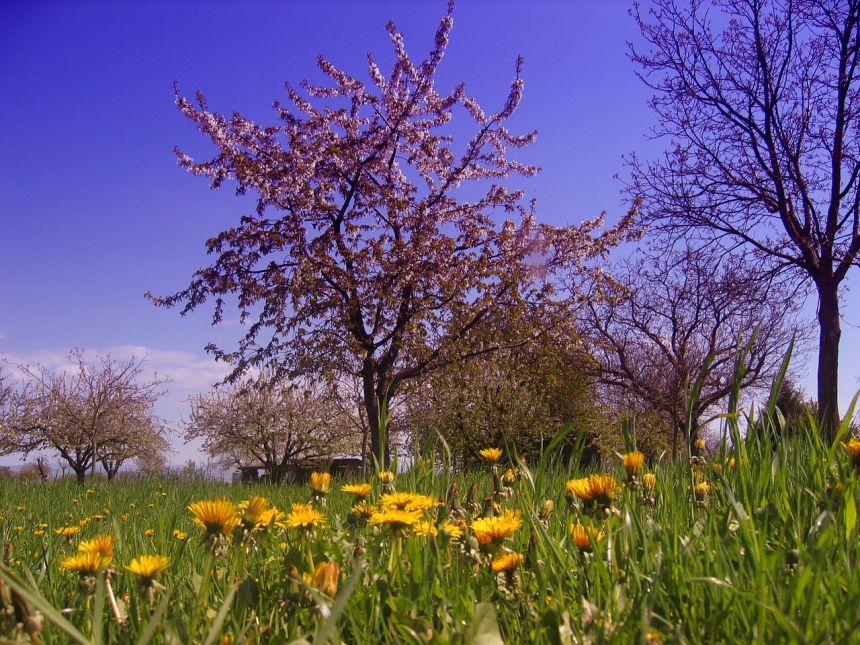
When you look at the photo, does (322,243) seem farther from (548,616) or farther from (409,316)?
(548,616)

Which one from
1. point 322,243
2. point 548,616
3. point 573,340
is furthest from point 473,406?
point 548,616

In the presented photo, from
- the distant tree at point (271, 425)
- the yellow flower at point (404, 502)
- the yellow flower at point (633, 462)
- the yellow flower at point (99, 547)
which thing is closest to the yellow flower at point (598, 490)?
the yellow flower at point (633, 462)

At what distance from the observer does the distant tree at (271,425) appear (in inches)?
1037

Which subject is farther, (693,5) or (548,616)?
(693,5)

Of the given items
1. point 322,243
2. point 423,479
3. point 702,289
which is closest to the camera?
point 423,479

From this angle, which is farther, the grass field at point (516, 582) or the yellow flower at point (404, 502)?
the yellow flower at point (404, 502)

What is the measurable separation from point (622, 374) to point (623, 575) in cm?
1714

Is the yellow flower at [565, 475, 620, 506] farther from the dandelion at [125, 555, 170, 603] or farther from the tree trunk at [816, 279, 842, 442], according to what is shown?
the tree trunk at [816, 279, 842, 442]

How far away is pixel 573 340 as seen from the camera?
11742mm

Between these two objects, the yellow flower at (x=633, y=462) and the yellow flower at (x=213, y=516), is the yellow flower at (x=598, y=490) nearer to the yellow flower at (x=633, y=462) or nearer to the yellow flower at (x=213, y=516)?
the yellow flower at (x=633, y=462)

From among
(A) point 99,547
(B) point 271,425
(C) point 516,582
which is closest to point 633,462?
(C) point 516,582

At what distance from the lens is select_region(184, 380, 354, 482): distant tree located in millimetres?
26328

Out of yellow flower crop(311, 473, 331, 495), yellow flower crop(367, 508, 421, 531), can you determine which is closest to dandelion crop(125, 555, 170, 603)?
yellow flower crop(367, 508, 421, 531)

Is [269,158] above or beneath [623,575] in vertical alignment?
above
